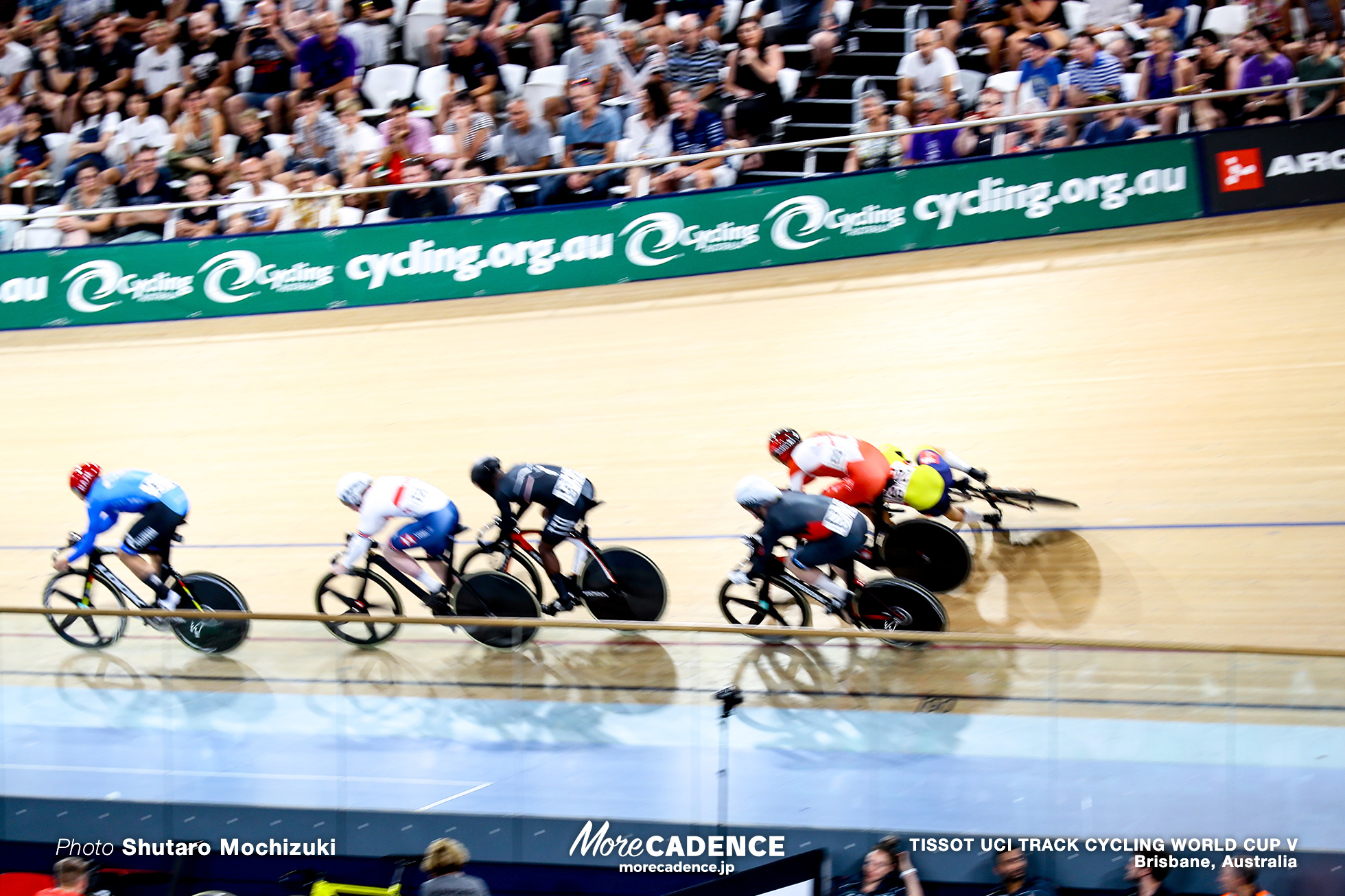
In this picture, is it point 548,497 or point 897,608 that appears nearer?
point 897,608

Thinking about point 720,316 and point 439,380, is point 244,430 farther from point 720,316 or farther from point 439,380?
point 720,316

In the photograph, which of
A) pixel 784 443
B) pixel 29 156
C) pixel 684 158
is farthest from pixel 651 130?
pixel 29 156

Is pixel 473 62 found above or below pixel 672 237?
above

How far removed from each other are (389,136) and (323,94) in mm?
1104

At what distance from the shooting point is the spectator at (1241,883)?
189 inches

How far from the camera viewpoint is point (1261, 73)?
31.7ft

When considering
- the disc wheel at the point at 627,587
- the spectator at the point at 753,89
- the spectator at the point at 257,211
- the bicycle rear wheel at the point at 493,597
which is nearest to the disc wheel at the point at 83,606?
the bicycle rear wheel at the point at 493,597

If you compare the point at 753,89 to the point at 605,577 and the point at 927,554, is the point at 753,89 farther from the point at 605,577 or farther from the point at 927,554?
the point at 605,577

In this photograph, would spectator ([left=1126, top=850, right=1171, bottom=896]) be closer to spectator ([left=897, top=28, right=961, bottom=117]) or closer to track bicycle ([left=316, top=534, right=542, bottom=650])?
track bicycle ([left=316, top=534, right=542, bottom=650])

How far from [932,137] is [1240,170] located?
2.23 meters

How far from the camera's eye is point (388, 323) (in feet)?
36.8

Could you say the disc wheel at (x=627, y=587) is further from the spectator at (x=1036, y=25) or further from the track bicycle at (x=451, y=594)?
the spectator at (x=1036, y=25)

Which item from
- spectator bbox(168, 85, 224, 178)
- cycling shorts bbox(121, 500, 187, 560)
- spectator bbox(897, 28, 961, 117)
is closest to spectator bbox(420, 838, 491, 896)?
cycling shorts bbox(121, 500, 187, 560)

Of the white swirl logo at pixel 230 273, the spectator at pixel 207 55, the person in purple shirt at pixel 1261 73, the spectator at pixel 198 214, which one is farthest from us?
the spectator at pixel 207 55
